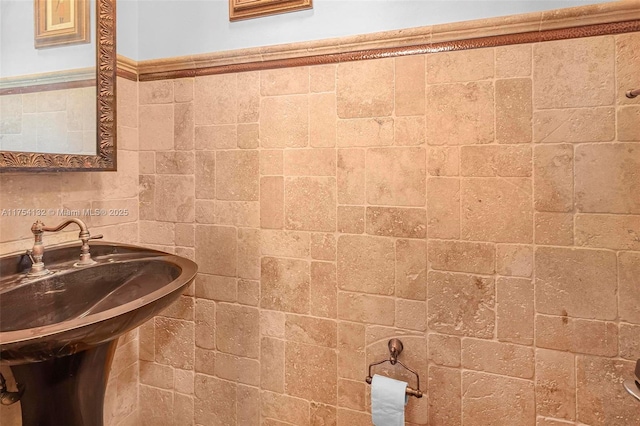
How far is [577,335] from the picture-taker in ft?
3.49

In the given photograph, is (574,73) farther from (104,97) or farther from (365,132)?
(104,97)

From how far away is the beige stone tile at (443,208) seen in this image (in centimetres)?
116

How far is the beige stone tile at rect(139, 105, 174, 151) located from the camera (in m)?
1.49

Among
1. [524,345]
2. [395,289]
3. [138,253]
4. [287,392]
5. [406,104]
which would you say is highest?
[406,104]

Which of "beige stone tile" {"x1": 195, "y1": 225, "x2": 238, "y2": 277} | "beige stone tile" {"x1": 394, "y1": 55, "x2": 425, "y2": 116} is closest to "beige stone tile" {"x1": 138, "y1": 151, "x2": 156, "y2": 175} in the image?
"beige stone tile" {"x1": 195, "y1": 225, "x2": 238, "y2": 277}

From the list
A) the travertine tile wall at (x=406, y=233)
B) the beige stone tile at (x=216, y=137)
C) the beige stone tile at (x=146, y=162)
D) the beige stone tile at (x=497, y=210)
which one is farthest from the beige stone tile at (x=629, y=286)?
the beige stone tile at (x=146, y=162)

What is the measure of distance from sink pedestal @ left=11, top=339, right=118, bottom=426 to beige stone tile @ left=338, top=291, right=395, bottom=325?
2.51 ft

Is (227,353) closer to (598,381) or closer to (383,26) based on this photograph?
(598,381)

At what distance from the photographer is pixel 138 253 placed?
132 cm

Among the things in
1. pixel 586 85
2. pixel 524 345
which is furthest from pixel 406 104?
pixel 524 345

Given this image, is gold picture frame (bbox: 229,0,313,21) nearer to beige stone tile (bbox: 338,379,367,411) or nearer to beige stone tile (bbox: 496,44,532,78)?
beige stone tile (bbox: 496,44,532,78)

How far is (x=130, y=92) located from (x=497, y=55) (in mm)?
1410

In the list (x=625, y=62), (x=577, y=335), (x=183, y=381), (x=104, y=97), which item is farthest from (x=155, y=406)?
(x=625, y=62)

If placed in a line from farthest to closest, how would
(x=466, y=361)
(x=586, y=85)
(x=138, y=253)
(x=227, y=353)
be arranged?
(x=227, y=353)
(x=138, y=253)
(x=466, y=361)
(x=586, y=85)
